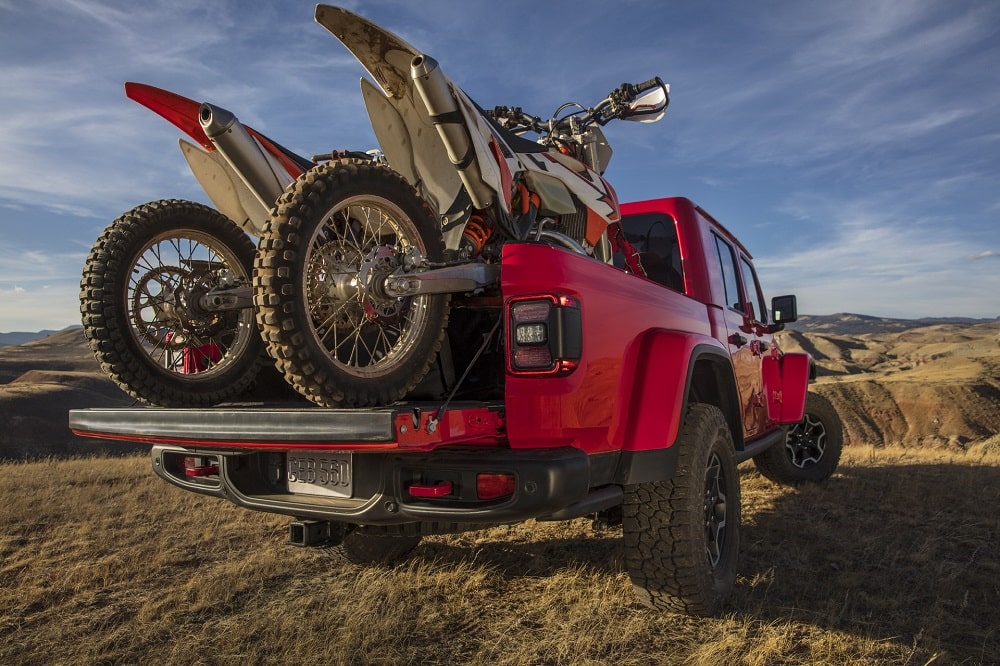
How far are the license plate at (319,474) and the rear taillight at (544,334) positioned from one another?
2.59 ft

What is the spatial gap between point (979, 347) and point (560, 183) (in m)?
83.7

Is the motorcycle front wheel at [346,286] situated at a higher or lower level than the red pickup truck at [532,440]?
higher

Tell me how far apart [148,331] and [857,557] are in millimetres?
4075

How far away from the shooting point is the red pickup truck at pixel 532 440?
87.8 inches

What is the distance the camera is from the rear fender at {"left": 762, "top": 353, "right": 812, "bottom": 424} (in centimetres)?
540

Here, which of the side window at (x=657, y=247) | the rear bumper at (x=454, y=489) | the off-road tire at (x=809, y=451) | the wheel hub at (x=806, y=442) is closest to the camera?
the rear bumper at (x=454, y=489)

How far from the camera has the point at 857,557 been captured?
388cm

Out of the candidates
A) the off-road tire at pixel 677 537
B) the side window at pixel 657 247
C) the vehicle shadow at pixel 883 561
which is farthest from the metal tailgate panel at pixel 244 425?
the side window at pixel 657 247

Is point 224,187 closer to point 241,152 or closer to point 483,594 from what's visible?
point 241,152

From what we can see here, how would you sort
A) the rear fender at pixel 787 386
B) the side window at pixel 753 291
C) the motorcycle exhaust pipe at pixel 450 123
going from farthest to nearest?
1. the side window at pixel 753 291
2. the rear fender at pixel 787 386
3. the motorcycle exhaust pipe at pixel 450 123

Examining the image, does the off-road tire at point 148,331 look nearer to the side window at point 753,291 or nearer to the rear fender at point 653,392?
the rear fender at point 653,392

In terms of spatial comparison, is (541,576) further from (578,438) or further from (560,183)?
(560,183)

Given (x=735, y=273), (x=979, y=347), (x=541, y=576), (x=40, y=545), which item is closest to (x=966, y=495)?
(x=735, y=273)

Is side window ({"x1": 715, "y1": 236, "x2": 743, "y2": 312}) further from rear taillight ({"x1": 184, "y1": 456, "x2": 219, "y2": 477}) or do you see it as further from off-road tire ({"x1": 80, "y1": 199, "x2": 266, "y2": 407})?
rear taillight ({"x1": 184, "y1": 456, "x2": 219, "y2": 477})
